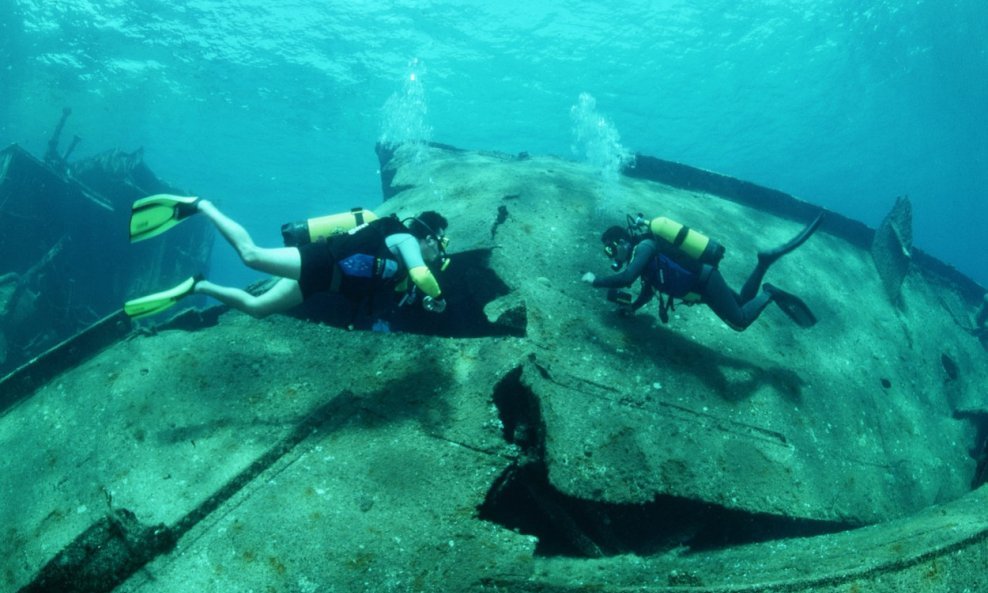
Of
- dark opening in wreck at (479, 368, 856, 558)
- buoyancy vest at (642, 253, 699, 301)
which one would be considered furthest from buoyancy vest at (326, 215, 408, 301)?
buoyancy vest at (642, 253, 699, 301)

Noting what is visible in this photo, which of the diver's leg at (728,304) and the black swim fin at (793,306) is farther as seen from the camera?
the black swim fin at (793,306)

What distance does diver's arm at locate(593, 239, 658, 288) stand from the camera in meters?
4.59

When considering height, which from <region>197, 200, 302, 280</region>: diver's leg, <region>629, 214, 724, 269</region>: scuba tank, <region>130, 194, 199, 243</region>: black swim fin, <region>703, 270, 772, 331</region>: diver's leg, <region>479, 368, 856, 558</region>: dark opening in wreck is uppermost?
<region>629, 214, 724, 269</region>: scuba tank

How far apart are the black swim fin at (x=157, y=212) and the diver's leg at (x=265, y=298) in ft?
3.33

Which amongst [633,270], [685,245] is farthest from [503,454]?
[685,245]

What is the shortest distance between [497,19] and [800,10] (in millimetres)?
17426

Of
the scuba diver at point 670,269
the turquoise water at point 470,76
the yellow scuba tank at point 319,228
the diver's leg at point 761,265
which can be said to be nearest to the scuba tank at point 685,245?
the scuba diver at point 670,269

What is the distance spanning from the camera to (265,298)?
4059 millimetres

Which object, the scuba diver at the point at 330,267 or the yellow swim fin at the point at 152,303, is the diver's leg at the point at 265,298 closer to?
the scuba diver at the point at 330,267

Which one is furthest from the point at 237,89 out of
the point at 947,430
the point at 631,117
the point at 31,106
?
the point at 947,430

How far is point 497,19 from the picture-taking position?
23.9m

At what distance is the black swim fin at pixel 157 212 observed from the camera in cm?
452

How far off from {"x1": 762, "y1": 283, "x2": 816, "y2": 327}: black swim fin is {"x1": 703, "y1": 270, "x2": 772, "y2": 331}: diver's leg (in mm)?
228

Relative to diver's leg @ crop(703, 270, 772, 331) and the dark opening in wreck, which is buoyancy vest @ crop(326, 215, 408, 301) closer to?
the dark opening in wreck
